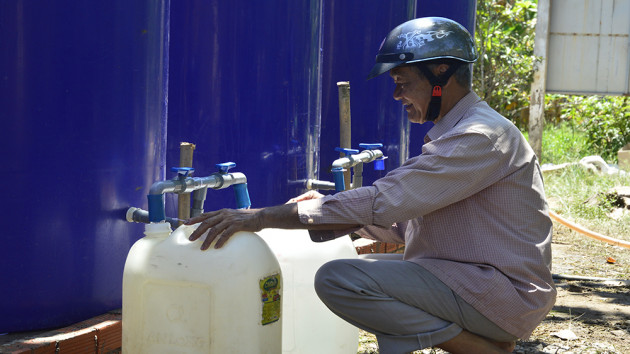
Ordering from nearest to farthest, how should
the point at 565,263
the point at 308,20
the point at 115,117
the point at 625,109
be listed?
1. the point at 115,117
2. the point at 308,20
3. the point at 565,263
4. the point at 625,109

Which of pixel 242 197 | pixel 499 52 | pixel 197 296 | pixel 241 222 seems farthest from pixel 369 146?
pixel 499 52

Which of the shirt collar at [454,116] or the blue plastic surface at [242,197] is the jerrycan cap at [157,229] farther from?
the shirt collar at [454,116]

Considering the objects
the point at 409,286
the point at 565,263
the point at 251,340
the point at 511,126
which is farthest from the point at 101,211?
the point at 565,263

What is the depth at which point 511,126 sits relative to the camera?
263cm

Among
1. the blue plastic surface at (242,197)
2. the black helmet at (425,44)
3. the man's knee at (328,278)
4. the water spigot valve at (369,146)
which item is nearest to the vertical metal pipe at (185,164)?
the blue plastic surface at (242,197)

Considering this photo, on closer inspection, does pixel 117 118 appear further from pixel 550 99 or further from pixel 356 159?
pixel 550 99

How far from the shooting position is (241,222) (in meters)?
2.37

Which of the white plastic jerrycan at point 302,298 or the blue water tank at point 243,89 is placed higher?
the blue water tank at point 243,89

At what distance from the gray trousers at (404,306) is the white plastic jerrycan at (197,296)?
310mm

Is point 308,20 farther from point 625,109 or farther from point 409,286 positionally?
point 625,109

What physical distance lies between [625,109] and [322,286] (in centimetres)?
994

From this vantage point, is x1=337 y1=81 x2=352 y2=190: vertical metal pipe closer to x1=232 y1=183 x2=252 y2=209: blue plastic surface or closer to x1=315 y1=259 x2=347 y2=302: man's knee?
x1=232 y1=183 x2=252 y2=209: blue plastic surface

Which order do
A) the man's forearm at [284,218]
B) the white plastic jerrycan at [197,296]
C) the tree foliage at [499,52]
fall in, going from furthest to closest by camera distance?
the tree foliage at [499,52] < the man's forearm at [284,218] < the white plastic jerrycan at [197,296]

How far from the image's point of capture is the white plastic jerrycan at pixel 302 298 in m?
2.89
